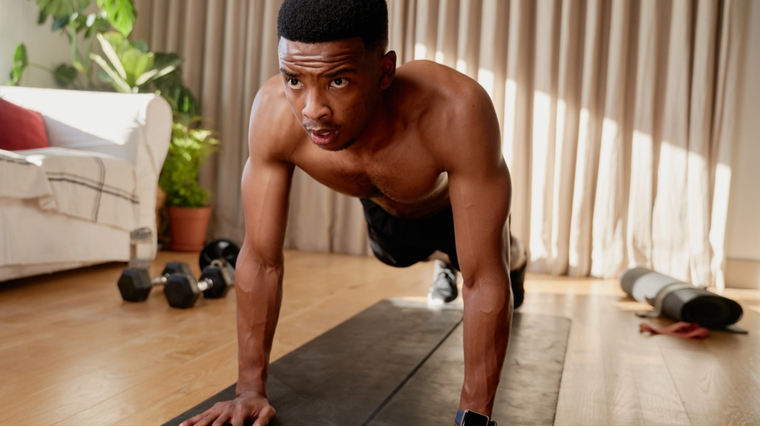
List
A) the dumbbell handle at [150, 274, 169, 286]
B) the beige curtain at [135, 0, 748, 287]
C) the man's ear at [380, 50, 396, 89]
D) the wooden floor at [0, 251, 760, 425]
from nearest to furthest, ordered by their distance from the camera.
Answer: the man's ear at [380, 50, 396, 89]
the wooden floor at [0, 251, 760, 425]
the dumbbell handle at [150, 274, 169, 286]
the beige curtain at [135, 0, 748, 287]

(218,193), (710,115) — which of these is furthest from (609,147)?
Answer: (218,193)

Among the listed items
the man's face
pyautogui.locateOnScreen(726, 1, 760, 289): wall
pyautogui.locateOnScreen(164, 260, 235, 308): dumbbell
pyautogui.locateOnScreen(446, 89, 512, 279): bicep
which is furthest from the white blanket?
pyautogui.locateOnScreen(726, 1, 760, 289): wall

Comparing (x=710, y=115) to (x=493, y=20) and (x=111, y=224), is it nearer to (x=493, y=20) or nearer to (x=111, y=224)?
(x=493, y=20)

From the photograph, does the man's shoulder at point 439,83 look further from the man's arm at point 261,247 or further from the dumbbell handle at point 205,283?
the dumbbell handle at point 205,283

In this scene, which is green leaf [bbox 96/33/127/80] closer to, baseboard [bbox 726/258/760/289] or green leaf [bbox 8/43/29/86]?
green leaf [bbox 8/43/29/86]

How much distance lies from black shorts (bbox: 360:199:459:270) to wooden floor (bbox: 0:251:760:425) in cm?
34

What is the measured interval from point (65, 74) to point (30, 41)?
22 cm

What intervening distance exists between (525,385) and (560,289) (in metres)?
1.46

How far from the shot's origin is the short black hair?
0.94m

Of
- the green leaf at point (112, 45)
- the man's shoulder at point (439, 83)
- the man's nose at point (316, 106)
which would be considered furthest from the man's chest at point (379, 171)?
the green leaf at point (112, 45)

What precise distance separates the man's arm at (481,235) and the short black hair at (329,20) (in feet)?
0.75

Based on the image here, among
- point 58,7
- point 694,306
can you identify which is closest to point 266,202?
point 694,306

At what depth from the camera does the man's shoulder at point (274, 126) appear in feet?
3.84

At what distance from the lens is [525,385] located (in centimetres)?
148
